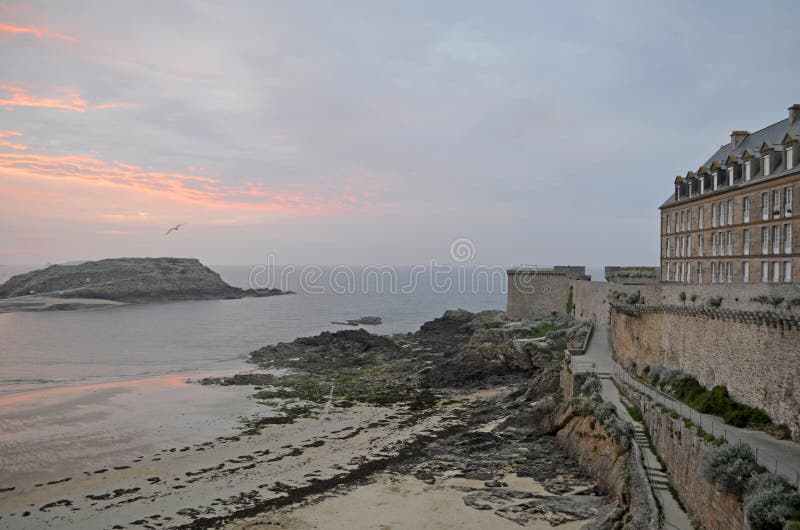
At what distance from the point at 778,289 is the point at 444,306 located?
9371 cm

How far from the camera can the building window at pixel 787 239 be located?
2324 centimetres

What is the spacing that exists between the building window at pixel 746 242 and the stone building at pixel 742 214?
0.05 m

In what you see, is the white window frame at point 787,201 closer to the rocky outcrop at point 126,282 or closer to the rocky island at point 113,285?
the rocky island at point 113,285

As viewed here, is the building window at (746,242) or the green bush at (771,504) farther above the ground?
the building window at (746,242)

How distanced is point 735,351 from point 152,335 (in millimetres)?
58822

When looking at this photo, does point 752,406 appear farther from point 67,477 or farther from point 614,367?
point 67,477

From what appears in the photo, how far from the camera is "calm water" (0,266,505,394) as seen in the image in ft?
136

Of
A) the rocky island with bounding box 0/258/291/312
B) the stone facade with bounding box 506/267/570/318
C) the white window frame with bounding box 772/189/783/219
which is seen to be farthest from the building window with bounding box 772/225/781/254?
the rocky island with bounding box 0/258/291/312

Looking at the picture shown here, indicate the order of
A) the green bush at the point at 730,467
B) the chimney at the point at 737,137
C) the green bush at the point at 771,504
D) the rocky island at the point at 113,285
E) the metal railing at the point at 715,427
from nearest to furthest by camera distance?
the green bush at the point at 771,504 → the green bush at the point at 730,467 → the metal railing at the point at 715,427 → the chimney at the point at 737,137 → the rocky island at the point at 113,285

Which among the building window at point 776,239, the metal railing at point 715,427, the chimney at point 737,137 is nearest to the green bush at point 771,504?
the metal railing at point 715,427

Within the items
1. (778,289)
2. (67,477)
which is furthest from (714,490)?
(67,477)

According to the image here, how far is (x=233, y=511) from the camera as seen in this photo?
16359 millimetres

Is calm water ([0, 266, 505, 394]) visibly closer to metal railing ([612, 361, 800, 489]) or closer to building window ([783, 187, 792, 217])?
metal railing ([612, 361, 800, 489])

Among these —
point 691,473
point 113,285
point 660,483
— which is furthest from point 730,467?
point 113,285
